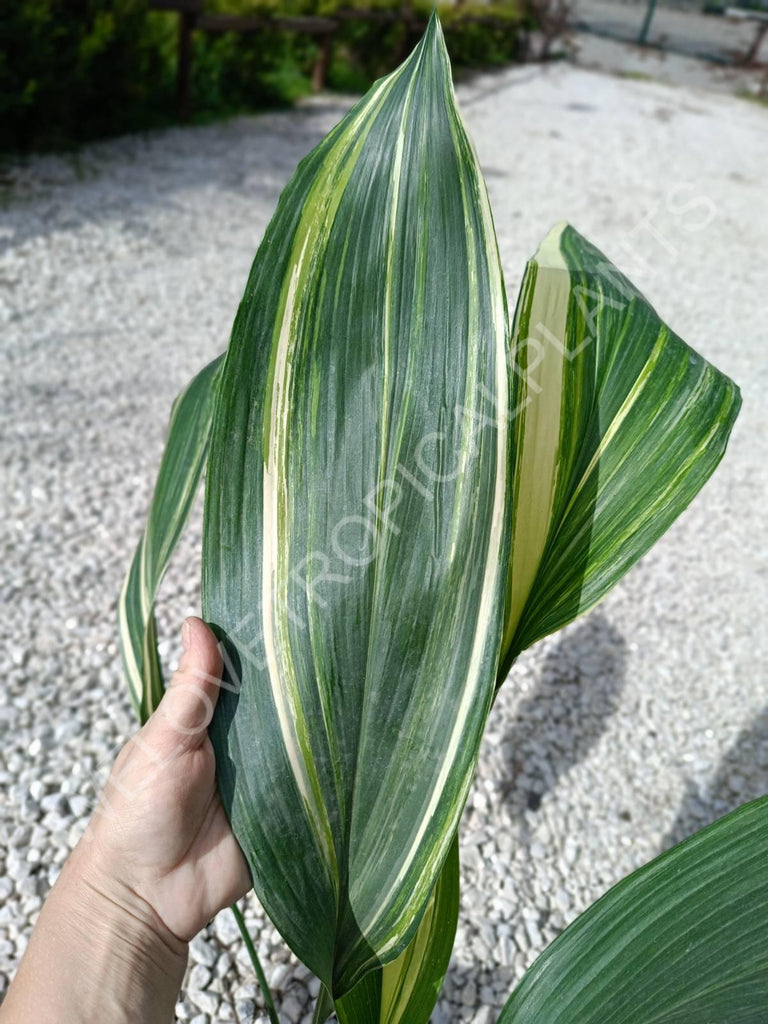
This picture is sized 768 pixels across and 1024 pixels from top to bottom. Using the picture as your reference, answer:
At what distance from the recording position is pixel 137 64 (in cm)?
383

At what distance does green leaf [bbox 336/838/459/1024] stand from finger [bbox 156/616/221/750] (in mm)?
285

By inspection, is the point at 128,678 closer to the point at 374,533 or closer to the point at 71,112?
the point at 374,533

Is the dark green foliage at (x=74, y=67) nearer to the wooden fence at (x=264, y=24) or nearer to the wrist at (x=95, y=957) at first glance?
the wooden fence at (x=264, y=24)

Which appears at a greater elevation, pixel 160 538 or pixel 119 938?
pixel 160 538

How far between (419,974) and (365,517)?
469mm

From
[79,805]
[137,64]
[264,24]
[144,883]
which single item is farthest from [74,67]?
[144,883]

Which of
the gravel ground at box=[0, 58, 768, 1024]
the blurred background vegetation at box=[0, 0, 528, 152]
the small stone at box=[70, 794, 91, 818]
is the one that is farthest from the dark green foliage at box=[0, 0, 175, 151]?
the small stone at box=[70, 794, 91, 818]

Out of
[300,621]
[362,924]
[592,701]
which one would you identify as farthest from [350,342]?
[592,701]

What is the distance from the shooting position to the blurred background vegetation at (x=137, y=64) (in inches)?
128

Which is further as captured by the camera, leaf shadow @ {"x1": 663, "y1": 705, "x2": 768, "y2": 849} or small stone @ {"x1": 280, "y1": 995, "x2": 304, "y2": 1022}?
leaf shadow @ {"x1": 663, "y1": 705, "x2": 768, "y2": 849}

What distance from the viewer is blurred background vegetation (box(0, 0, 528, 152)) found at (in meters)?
3.26

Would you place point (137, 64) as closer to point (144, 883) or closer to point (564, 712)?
point (564, 712)

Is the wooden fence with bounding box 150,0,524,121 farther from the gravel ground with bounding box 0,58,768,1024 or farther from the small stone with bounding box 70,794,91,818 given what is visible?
the small stone with bounding box 70,794,91,818

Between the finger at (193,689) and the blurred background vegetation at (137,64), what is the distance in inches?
130
